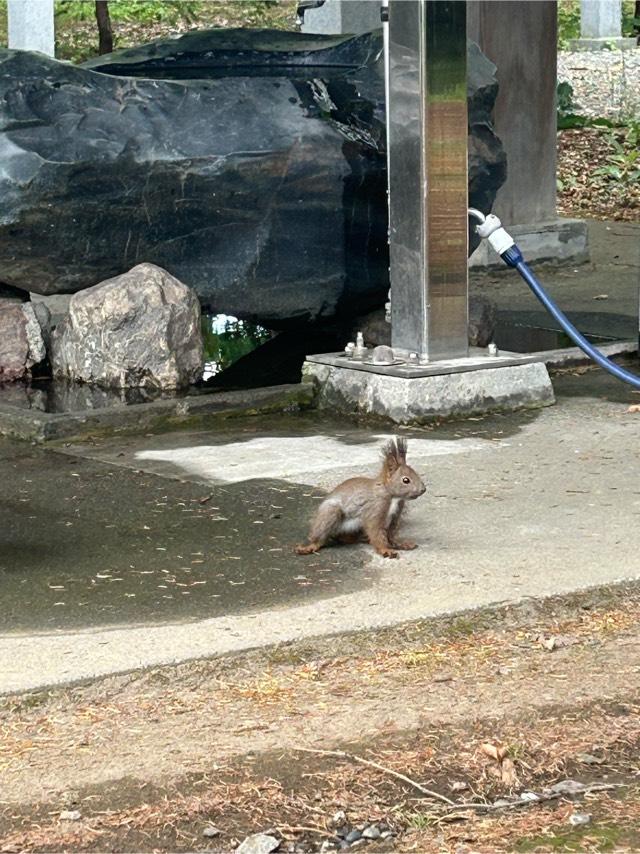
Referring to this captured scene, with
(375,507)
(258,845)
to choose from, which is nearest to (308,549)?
(375,507)

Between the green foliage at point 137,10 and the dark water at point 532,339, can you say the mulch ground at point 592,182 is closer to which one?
the dark water at point 532,339

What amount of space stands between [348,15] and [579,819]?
1164 centimetres

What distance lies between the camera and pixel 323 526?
17.5 feet

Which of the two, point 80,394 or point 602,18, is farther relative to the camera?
point 602,18

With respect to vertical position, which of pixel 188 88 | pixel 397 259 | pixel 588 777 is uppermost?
pixel 188 88

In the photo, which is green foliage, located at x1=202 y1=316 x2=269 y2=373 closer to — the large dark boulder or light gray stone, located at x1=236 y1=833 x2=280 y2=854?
the large dark boulder

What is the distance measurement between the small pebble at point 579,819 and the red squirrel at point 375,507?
1814mm

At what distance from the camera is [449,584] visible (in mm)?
5000

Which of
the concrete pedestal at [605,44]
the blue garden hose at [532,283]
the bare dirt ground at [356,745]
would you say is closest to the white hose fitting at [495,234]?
the blue garden hose at [532,283]

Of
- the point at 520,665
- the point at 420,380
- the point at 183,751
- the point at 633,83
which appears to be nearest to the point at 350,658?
the point at 520,665

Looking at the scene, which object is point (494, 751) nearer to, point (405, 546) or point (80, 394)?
point (405, 546)

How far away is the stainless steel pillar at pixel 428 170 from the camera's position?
7453 mm

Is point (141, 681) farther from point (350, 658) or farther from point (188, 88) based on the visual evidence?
point (188, 88)

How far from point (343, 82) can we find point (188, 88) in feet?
3.09
